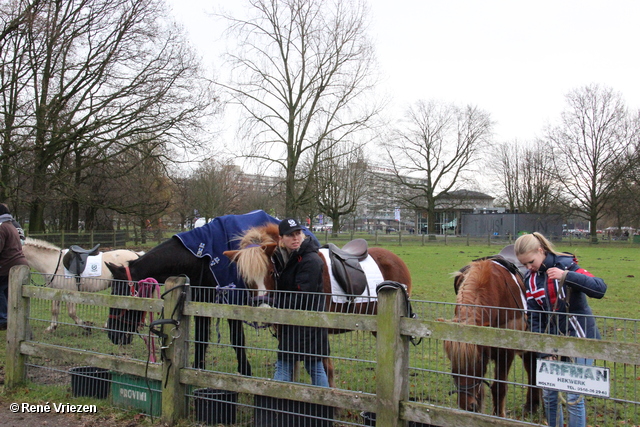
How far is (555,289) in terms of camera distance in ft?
12.2

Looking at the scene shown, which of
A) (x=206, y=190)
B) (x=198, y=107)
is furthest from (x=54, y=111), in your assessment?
(x=206, y=190)

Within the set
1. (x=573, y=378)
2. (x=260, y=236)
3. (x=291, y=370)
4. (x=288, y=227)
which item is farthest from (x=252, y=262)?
(x=573, y=378)

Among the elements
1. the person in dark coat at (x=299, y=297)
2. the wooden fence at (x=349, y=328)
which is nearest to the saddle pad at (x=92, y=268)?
the wooden fence at (x=349, y=328)

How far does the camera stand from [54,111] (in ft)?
60.8

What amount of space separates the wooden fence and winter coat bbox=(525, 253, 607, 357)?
46 cm

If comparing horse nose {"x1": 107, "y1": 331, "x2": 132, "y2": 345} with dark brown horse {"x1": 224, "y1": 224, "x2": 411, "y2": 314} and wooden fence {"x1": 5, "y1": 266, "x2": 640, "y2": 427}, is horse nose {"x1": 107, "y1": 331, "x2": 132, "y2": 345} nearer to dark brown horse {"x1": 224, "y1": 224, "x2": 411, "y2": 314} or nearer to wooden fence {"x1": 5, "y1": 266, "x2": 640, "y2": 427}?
wooden fence {"x1": 5, "y1": 266, "x2": 640, "y2": 427}

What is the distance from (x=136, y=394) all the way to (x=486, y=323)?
115 inches

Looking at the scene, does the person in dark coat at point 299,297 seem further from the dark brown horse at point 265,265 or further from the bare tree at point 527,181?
the bare tree at point 527,181

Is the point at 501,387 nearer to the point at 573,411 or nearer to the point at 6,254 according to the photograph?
the point at 573,411

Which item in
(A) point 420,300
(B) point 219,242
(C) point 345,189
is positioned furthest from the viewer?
(C) point 345,189

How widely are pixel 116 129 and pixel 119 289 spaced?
17423mm

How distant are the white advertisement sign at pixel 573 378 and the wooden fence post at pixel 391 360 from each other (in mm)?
781

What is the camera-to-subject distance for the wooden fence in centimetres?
272

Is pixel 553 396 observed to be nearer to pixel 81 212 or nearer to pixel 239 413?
pixel 239 413
